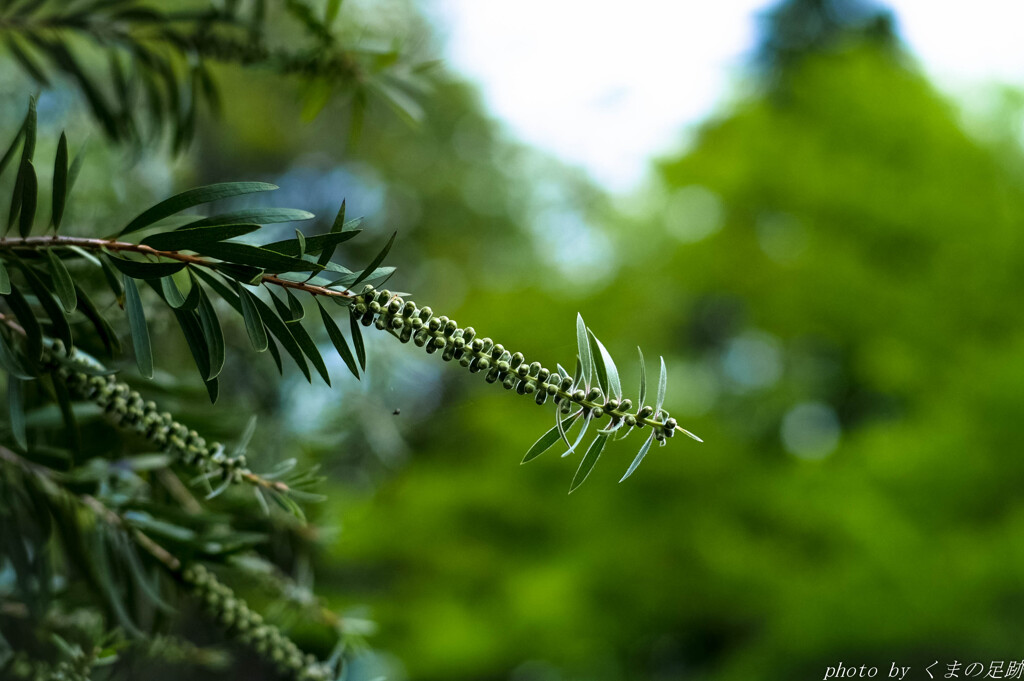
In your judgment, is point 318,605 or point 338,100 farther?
point 338,100

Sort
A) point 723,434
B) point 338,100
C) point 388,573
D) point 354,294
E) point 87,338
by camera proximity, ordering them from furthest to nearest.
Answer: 1. point 388,573
2. point 723,434
3. point 338,100
4. point 87,338
5. point 354,294

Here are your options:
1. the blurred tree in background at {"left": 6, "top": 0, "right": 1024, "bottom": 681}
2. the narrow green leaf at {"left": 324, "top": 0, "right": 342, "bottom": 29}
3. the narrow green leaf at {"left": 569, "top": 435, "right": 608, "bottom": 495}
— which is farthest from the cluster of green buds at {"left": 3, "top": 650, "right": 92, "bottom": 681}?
the blurred tree in background at {"left": 6, "top": 0, "right": 1024, "bottom": 681}

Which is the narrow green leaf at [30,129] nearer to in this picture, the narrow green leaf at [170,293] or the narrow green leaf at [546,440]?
the narrow green leaf at [170,293]

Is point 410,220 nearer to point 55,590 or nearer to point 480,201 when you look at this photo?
point 480,201

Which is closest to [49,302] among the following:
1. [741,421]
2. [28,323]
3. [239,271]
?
[28,323]

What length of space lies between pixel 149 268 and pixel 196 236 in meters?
0.03

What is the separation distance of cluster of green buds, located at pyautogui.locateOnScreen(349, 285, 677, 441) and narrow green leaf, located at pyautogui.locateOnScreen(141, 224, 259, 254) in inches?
3.0

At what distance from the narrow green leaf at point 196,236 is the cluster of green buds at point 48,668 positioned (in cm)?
28

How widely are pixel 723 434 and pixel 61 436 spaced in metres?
2.31

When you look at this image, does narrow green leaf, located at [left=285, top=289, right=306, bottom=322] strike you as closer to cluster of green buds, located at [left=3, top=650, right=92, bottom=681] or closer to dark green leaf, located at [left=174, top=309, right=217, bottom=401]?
dark green leaf, located at [left=174, top=309, right=217, bottom=401]

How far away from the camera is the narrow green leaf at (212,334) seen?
421 mm

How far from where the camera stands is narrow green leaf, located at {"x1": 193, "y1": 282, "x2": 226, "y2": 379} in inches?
16.6

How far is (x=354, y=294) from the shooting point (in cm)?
39

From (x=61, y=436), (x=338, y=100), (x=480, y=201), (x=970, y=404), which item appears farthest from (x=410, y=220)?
(x=61, y=436)
